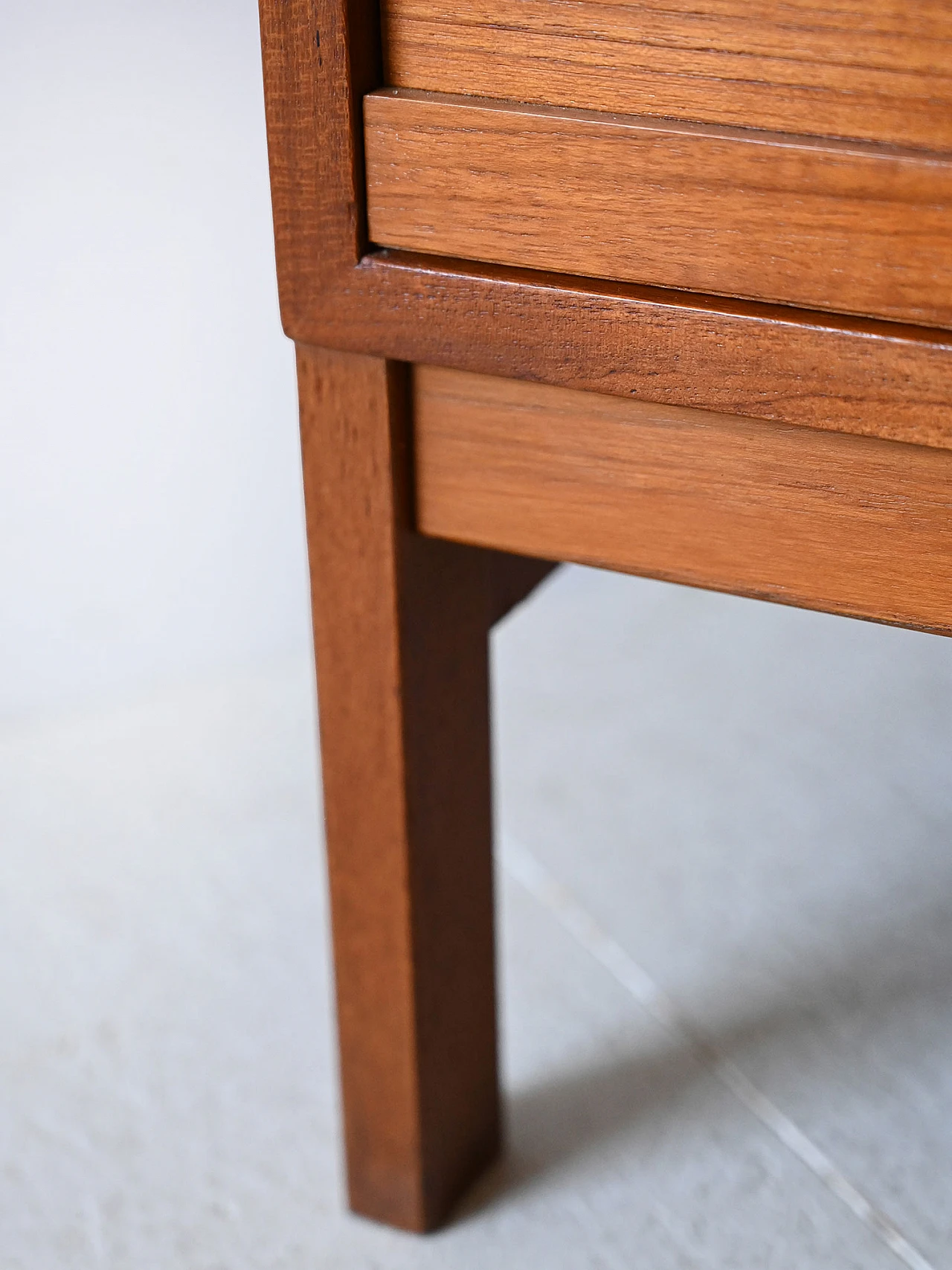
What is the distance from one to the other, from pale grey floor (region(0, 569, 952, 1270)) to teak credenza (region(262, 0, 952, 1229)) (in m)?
0.29

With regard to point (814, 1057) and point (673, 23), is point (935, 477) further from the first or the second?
point (814, 1057)

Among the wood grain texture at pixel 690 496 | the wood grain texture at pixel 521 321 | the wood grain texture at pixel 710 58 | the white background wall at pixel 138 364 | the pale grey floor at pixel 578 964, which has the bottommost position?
the pale grey floor at pixel 578 964

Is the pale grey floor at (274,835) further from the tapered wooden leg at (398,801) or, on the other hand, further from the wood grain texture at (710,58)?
the wood grain texture at (710,58)

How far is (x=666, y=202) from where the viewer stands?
52 cm

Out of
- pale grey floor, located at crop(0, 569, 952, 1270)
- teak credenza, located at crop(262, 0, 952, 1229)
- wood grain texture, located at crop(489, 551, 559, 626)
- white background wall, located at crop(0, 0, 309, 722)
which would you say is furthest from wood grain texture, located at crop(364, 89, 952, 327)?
white background wall, located at crop(0, 0, 309, 722)

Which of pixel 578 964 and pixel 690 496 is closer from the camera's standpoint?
pixel 690 496

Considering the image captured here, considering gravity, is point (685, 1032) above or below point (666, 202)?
below

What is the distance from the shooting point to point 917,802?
113cm

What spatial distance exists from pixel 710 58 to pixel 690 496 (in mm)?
149

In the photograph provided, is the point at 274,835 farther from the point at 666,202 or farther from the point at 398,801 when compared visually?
the point at 666,202

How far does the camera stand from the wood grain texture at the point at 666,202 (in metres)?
0.49

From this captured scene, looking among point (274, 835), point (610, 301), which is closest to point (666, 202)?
point (610, 301)

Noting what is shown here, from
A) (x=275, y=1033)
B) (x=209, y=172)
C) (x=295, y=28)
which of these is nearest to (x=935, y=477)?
(x=295, y=28)

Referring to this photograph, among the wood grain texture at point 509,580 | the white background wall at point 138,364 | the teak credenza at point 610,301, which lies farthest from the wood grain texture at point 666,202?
the white background wall at point 138,364
